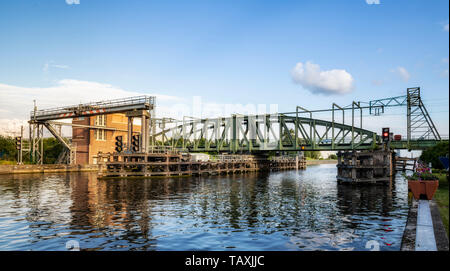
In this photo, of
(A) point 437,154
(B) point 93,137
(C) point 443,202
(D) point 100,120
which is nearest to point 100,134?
(B) point 93,137

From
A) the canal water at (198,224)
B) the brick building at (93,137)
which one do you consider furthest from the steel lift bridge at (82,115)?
the canal water at (198,224)

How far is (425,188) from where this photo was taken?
59.1ft

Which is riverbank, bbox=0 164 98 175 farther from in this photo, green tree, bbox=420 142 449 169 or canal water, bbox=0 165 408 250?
green tree, bbox=420 142 449 169

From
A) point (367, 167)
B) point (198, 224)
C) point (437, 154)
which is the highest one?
point (437, 154)

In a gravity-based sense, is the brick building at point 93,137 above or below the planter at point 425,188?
above

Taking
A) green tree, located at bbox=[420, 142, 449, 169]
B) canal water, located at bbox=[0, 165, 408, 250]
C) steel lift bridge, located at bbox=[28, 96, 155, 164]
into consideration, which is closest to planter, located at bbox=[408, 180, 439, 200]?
canal water, located at bbox=[0, 165, 408, 250]

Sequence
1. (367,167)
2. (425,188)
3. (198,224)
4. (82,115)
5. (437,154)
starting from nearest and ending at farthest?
(198,224) → (425,188) → (437,154) → (367,167) → (82,115)

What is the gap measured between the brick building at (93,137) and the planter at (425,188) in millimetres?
56678

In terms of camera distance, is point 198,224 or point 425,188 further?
point 425,188

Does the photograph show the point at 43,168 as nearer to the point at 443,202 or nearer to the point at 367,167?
the point at 367,167

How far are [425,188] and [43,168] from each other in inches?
2237

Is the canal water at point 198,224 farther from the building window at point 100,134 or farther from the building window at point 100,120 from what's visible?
the building window at point 100,120

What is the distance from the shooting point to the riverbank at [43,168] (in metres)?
51.6
